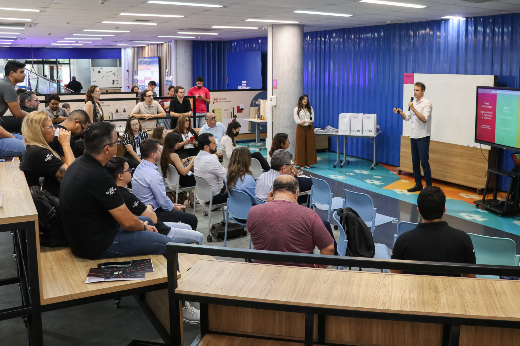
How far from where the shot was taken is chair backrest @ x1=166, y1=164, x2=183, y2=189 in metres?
6.56

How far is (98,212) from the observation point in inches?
128

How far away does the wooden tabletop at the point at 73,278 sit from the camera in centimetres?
285

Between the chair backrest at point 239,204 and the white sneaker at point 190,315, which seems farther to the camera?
the chair backrest at point 239,204

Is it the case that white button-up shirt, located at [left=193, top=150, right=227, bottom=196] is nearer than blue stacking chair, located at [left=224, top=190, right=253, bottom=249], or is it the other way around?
blue stacking chair, located at [left=224, top=190, right=253, bottom=249]

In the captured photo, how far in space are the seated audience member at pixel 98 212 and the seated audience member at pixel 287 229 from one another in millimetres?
664

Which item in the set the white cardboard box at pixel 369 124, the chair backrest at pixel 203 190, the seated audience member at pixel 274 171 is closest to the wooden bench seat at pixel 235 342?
the seated audience member at pixel 274 171

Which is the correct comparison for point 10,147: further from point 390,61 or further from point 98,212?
point 390,61

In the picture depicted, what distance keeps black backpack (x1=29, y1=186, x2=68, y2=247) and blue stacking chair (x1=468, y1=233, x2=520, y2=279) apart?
2.84 meters

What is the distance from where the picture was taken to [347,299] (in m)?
2.18

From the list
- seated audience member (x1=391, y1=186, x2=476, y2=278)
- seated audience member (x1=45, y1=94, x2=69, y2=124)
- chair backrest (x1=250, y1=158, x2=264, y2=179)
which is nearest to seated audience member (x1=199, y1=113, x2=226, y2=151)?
chair backrest (x1=250, y1=158, x2=264, y2=179)

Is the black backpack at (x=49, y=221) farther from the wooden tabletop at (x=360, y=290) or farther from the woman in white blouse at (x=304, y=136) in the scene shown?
the woman in white blouse at (x=304, y=136)

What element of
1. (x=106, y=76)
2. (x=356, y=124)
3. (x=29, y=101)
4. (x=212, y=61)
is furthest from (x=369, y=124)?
(x=106, y=76)

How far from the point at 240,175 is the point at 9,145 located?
2.29 metres

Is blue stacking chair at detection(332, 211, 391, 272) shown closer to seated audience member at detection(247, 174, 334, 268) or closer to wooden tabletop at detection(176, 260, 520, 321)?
seated audience member at detection(247, 174, 334, 268)
